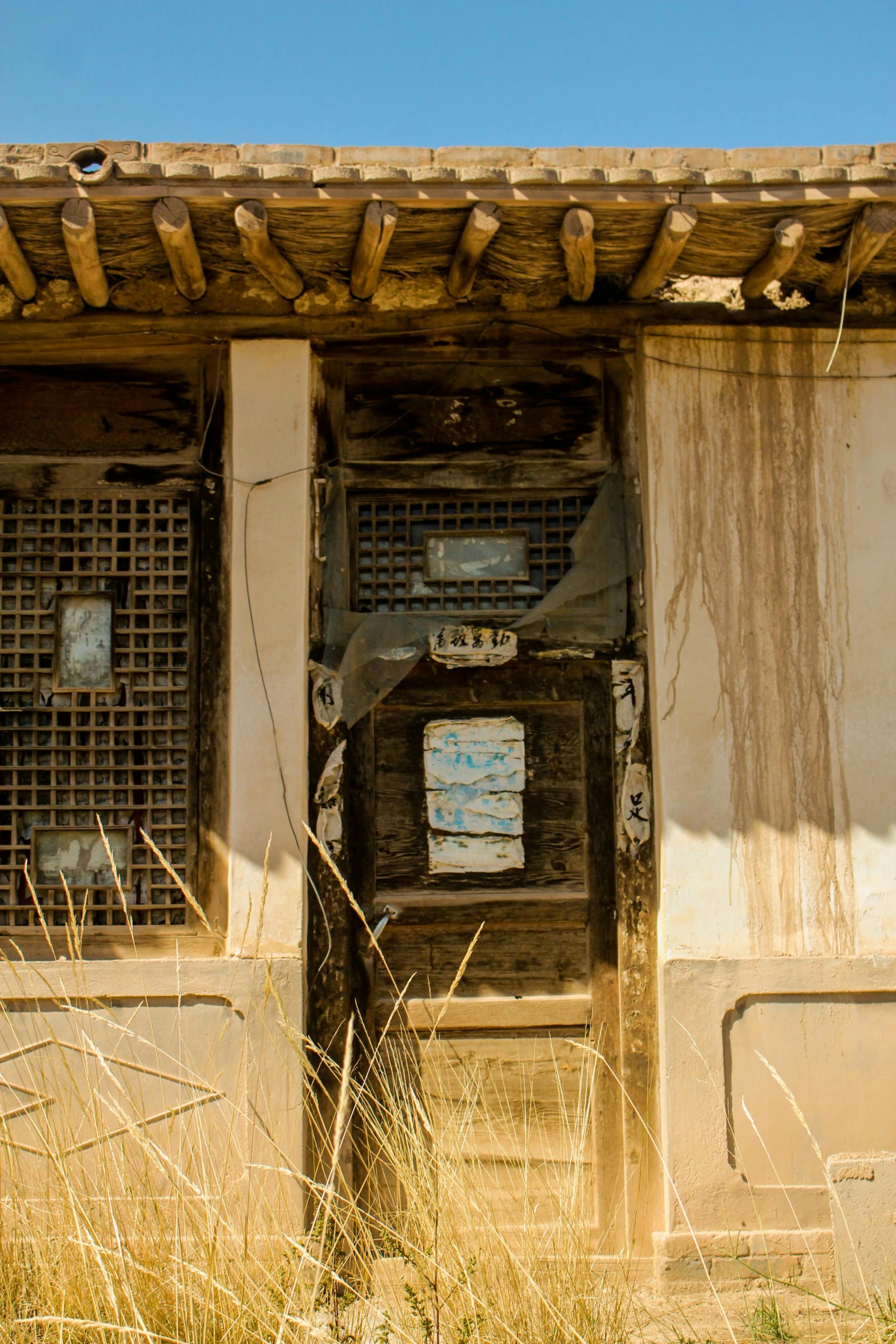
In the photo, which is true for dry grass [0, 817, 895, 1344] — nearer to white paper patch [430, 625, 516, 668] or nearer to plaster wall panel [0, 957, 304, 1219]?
plaster wall panel [0, 957, 304, 1219]

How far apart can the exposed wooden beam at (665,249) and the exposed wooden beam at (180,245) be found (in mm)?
1622

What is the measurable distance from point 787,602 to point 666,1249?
239cm

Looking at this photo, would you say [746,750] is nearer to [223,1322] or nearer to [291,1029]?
[291,1029]

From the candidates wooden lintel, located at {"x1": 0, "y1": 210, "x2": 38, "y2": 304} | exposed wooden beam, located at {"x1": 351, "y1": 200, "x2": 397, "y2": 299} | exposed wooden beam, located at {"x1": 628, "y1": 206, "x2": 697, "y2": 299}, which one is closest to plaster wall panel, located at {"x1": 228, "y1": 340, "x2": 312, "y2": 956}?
exposed wooden beam, located at {"x1": 351, "y1": 200, "x2": 397, "y2": 299}

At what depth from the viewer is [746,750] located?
4062 millimetres

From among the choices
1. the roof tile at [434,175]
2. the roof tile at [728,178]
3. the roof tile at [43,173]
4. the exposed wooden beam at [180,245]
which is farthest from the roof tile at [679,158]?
the roof tile at [43,173]

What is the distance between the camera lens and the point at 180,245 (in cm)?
369

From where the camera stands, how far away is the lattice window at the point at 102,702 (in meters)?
4.10

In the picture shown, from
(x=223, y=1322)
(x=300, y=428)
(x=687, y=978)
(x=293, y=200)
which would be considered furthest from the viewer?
(x=300, y=428)

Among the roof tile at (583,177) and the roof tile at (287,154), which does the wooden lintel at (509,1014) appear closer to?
the roof tile at (583,177)

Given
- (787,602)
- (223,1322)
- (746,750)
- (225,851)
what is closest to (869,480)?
(787,602)

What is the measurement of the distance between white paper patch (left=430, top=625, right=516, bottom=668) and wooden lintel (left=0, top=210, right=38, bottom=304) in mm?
1990

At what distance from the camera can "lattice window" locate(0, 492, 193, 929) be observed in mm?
4102

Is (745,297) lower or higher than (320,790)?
higher
